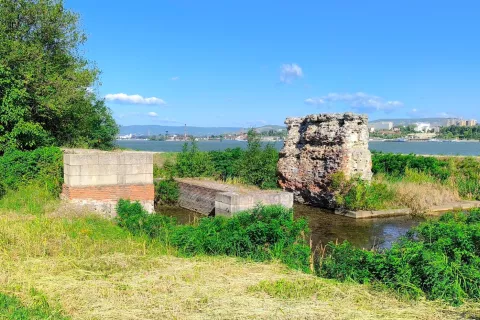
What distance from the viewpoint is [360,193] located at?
1667cm

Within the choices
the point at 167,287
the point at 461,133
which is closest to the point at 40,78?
the point at 167,287

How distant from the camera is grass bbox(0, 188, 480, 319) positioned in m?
5.50

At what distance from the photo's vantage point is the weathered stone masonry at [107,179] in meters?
12.0

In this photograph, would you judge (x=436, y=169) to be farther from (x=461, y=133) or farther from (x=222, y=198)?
(x=461, y=133)

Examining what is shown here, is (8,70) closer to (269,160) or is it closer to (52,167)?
(52,167)

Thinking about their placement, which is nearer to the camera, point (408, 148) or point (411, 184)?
point (411, 184)

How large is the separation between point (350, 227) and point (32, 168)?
32.8 feet

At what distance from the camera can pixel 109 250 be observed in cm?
807

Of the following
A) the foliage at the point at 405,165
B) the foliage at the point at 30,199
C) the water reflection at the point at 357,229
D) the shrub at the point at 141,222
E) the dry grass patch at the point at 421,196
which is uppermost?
the foliage at the point at 405,165

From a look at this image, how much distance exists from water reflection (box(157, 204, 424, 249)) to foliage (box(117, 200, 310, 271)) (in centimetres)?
233

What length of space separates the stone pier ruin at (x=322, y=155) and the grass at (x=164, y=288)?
1094 centimetres

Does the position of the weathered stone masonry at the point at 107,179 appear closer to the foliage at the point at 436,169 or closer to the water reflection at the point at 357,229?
the water reflection at the point at 357,229

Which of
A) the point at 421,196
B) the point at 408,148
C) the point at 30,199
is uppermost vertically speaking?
the point at 408,148

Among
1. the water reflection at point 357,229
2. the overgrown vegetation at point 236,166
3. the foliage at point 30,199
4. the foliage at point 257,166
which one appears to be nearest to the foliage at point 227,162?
the overgrown vegetation at point 236,166
